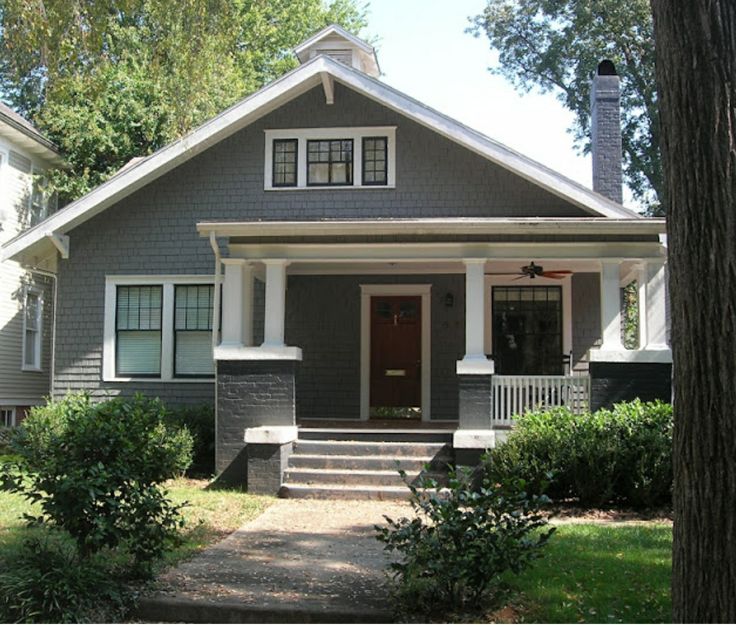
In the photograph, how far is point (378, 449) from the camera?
1177cm

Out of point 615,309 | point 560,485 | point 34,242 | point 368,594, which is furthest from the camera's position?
point 34,242

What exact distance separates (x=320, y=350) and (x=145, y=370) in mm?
3080

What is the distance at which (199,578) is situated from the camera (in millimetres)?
6781

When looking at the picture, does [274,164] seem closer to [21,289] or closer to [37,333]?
[21,289]

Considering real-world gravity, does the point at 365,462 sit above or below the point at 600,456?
below

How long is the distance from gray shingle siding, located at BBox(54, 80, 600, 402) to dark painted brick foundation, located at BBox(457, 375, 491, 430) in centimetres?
314

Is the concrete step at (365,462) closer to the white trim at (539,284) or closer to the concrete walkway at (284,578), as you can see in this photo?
the concrete walkway at (284,578)

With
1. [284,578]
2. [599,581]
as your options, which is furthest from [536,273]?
[284,578]

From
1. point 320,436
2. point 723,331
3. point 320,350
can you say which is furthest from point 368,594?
point 320,350

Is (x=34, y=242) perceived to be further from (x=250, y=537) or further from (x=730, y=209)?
(x=730, y=209)

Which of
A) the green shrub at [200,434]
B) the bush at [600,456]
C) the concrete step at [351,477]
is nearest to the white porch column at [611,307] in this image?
the bush at [600,456]

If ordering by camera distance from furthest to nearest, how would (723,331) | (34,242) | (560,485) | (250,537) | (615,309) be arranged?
(34,242)
(615,309)
(560,485)
(250,537)
(723,331)

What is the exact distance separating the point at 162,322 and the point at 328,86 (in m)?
4.95

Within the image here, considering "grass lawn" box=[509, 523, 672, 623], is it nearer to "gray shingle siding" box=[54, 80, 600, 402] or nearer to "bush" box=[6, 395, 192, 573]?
"bush" box=[6, 395, 192, 573]
